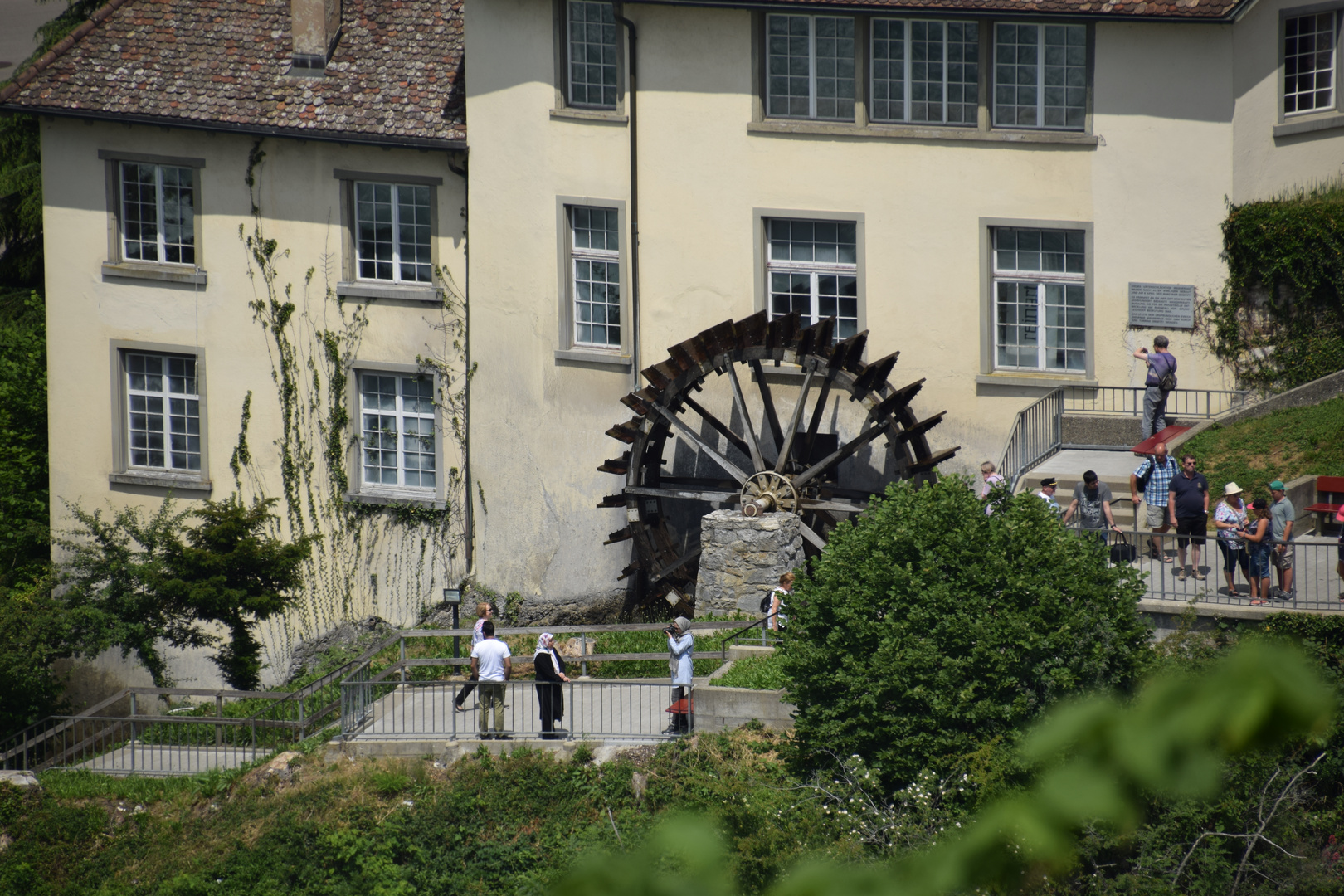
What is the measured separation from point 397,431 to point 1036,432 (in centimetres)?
1016

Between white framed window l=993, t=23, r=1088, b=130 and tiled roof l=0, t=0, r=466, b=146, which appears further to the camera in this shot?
tiled roof l=0, t=0, r=466, b=146

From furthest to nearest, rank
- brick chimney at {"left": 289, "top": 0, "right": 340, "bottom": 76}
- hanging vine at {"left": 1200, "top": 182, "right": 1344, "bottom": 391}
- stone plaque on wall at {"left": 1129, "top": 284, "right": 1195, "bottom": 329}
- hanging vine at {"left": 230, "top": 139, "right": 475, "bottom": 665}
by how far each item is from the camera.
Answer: hanging vine at {"left": 230, "top": 139, "right": 475, "bottom": 665}, brick chimney at {"left": 289, "top": 0, "right": 340, "bottom": 76}, stone plaque on wall at {"left": 1129, "top": 284, "right": 1195, "bottom": 329}, hanging vine at {"left": 1200, "top": 182, "right": 1344, "bottom": 391}

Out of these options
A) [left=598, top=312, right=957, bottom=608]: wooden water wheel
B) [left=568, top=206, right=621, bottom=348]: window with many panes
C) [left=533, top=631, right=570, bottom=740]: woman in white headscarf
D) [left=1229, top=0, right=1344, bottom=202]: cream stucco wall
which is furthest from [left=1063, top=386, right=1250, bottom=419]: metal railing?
[left=533, top=631, right=570, bottom=740]: woman in white headscarf

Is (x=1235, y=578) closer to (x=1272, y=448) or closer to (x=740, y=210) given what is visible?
(x=1272, y=448)

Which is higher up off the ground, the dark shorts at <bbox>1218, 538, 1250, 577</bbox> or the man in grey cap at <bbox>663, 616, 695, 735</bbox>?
the dark shorts at <bbox>1218, 538, 1250, 577</bbox>

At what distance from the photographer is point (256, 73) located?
25359mm

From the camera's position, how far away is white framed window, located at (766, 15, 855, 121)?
866 inches

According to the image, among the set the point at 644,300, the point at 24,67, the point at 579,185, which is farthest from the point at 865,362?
the point at 24,67

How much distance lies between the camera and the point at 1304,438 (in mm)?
19844

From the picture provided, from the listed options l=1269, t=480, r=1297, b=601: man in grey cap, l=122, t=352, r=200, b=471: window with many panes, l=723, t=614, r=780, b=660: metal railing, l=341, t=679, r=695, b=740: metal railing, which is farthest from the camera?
l=122, t=352, r=200, b=471: window with many panes

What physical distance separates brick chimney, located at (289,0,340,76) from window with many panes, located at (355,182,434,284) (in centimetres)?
199

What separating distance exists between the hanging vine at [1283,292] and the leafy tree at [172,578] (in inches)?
549

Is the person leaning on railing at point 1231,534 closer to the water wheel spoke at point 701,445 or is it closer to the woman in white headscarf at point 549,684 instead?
the water wheel spoke at point 701,445

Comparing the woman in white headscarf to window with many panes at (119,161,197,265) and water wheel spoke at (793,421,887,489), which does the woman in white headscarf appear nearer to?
water wheel spoke at (793,421,887,489)
